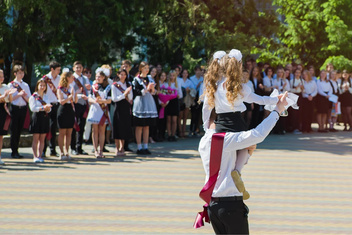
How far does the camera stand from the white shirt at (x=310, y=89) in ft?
70.2

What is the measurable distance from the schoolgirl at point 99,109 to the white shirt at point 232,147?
10.00m

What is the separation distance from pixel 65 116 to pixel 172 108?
4.65 m

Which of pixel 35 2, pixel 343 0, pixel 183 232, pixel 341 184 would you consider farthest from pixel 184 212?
pixel 343 0

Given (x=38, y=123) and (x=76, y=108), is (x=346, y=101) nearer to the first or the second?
(x=76, y=108)

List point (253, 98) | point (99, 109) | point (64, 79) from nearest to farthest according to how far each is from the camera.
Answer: point (253, 98)
point (64, 79)
point (99, 109)

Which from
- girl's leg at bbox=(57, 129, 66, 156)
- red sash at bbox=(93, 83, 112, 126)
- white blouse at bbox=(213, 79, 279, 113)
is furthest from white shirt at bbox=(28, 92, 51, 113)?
white blouse at bbox=(213, 79, 279, 113)

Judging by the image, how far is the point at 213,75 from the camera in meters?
5.09

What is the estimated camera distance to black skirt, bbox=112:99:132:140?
595 inches

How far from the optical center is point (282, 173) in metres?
Answer: 12.9

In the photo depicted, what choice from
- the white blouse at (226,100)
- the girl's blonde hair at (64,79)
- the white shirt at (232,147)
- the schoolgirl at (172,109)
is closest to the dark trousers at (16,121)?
the girl's blonde hair at (64,79)

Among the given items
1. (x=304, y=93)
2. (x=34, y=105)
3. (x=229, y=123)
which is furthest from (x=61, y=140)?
(x=229, y=123)

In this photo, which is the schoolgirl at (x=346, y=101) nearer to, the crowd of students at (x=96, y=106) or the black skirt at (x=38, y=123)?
the crowd of students at (x=96, y=106)

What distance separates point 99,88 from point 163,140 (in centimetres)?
399

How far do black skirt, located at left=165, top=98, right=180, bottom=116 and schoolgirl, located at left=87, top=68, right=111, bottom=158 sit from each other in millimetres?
3536
